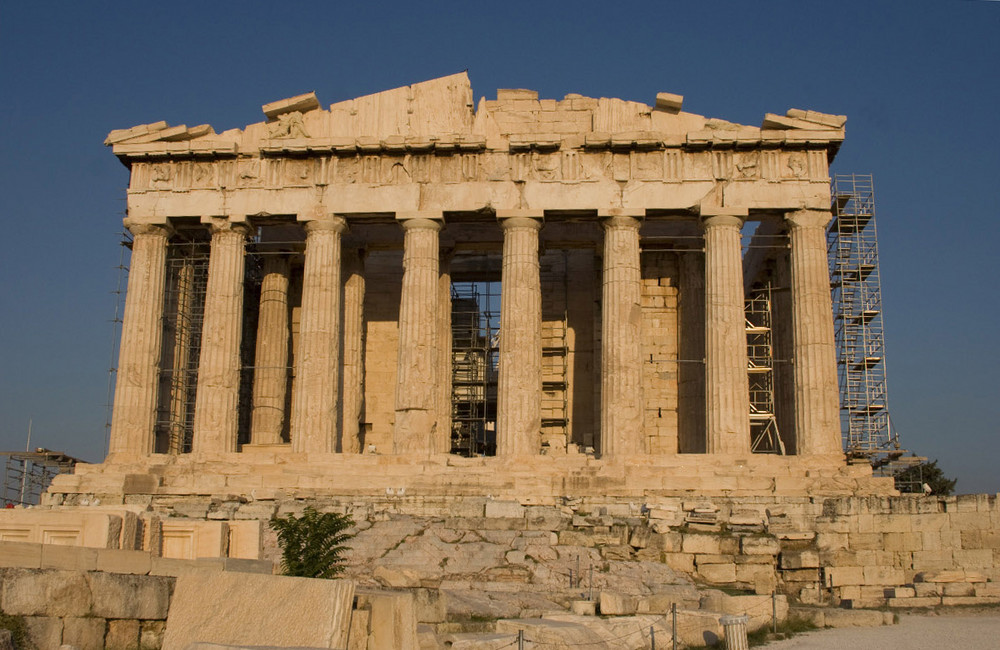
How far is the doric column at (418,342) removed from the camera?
31547 millimetres

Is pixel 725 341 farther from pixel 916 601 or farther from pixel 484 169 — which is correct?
pixel 916 601

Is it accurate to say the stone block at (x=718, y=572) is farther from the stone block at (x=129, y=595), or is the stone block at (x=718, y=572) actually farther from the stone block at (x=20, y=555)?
the stone block at (x=20, y=555)

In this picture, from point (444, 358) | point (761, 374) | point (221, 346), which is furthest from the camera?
point (761, 374)

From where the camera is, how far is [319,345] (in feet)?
107

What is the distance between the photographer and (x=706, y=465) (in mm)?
30031

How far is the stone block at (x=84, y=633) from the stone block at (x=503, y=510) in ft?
47.2

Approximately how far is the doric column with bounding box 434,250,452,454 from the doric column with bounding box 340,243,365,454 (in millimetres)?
2538

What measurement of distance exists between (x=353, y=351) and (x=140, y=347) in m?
6.30

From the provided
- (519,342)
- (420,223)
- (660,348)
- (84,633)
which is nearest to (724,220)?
(660,348)

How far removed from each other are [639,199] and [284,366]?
12.4m

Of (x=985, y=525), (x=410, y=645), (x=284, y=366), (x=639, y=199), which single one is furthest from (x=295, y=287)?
(x=410, y=645)

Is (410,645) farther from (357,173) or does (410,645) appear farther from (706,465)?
(357,173)

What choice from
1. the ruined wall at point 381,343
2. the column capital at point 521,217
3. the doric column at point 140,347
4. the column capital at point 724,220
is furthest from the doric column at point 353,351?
the column capital at point 724,220

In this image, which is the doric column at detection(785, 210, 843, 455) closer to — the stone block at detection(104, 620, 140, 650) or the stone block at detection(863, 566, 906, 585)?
the stone block at detection(863, 566, 906, 585)
